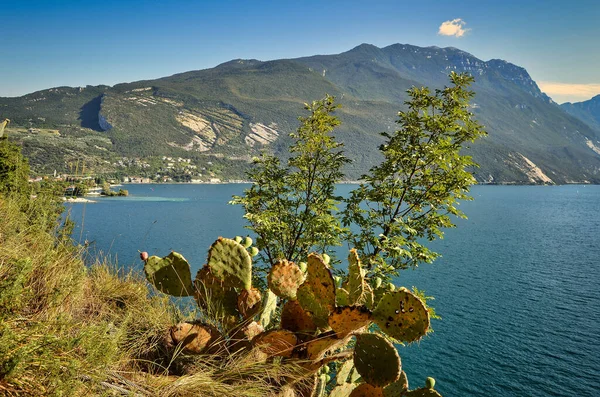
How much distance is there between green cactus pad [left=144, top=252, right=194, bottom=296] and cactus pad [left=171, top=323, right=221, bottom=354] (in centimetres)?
55

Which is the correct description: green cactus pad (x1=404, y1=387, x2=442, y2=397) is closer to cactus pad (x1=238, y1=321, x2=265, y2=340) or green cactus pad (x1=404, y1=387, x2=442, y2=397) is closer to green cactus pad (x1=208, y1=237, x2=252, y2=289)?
cactus pad (x1=238, y1=321, x2=265, y2=340)

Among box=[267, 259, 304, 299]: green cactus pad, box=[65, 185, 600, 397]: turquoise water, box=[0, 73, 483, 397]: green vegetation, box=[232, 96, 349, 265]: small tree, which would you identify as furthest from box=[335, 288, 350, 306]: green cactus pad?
box=[232, 96, 349, 265]: small tree

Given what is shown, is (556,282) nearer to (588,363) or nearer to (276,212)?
(588,363)

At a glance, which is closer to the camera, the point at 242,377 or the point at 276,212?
the point at 242,377

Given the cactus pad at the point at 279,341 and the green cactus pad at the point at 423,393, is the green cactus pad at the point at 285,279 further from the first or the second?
the green cactus pad at the point at 423,393

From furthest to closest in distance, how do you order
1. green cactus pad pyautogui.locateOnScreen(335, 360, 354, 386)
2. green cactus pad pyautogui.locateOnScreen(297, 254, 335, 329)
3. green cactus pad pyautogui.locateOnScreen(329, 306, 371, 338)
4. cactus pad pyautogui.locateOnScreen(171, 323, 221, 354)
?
green cactus pad pyautogui.locateOnScreen(335, 360, 354, 386), cactus pad pyautogui.locateOnScreen(171, 323, 221, 354), green cactus pad pyautogui.locateOnScreen(297, 254, 335, 329), green cactus pad pyautogui.locateOnScreen(329, 306, 371, 338)

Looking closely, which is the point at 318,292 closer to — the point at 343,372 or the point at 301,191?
the point at 343,372

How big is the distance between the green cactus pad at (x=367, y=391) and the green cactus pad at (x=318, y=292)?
0.47m

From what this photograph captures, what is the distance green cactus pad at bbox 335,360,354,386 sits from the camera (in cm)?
251

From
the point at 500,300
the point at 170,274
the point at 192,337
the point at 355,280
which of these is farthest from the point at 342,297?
the point at 500,300

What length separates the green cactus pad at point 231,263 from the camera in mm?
2590

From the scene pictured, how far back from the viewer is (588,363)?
20078mm

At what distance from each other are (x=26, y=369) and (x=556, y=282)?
41717 mm

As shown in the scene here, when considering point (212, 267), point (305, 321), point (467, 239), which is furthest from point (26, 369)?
point (467, 239)
